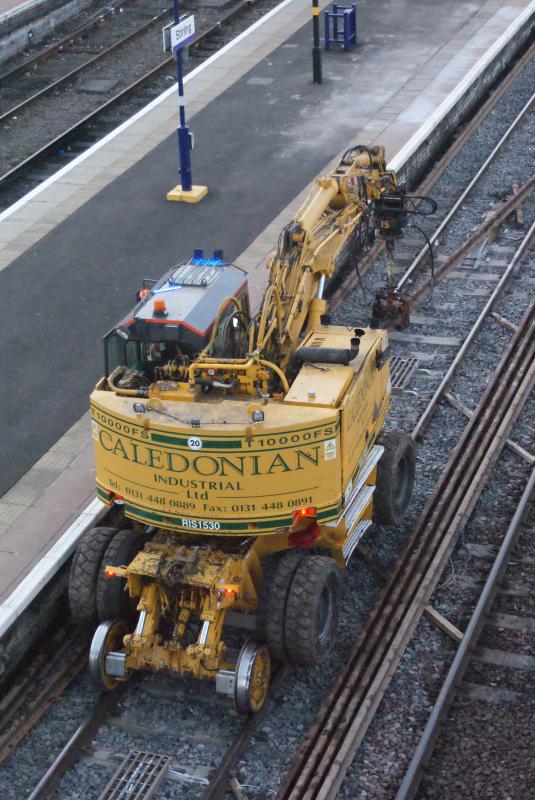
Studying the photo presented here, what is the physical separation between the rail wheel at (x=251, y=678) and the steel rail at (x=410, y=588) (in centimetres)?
61

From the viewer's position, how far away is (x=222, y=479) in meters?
11.6

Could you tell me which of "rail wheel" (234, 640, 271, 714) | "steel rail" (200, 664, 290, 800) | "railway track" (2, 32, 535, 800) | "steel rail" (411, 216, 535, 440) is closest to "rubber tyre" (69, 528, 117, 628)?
"railway track" (2, 32, 535, 800)

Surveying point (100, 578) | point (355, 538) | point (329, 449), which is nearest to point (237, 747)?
point (100, 578)

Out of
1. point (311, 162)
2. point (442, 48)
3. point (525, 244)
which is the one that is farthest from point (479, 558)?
point (442, 48)

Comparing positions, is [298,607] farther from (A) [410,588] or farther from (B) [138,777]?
(B) [138,777]

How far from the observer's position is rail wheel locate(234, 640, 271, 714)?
11711mm

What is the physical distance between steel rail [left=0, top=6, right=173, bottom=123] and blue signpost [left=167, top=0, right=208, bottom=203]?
7363 mm

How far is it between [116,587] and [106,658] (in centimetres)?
69

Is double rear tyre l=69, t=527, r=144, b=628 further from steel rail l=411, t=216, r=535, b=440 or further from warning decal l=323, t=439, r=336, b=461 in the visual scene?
steel rail l=411, t=216, r=535, b=440

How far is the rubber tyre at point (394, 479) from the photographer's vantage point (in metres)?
13.9

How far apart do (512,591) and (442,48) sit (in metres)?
17.8

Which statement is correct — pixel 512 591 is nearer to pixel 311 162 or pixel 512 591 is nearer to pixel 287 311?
pixel 287 311

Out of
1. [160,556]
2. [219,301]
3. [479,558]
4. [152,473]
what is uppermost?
[219,301]

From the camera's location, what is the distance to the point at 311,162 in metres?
23.0
